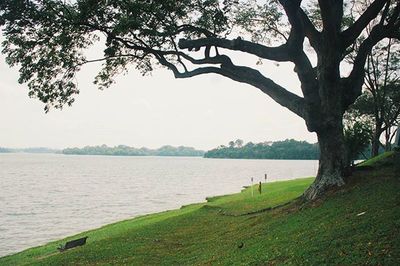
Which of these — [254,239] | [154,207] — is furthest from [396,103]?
[254,239]

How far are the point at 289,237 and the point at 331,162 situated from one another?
6704mm

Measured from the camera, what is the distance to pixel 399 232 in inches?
445

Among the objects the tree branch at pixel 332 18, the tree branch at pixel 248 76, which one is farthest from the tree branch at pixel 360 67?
the tree branch at pixel 248 76

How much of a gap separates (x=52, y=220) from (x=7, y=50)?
2789cm

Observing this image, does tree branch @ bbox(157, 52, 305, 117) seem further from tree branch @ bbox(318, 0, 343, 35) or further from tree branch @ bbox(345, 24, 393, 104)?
tree branch @ bbox(318, 0, 343, 35)

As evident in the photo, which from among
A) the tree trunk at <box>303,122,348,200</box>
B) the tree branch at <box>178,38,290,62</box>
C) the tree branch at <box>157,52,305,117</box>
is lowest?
the tree trunk at <box>303,122,348,200</box>

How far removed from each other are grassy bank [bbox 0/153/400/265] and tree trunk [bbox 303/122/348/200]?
654 mm

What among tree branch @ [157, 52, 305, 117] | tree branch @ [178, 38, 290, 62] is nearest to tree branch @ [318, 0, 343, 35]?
tree branch @ [178, 38, 290, 62]

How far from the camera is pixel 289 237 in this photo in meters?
15.0

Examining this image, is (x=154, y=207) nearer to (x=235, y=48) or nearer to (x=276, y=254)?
(x=235, y=48)

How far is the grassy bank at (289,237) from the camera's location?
11.6 meters

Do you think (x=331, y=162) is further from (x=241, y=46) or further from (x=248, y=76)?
(x=241, y=46)

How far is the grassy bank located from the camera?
1160 cm

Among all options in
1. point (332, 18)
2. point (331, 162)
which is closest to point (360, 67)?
point (332, 18)
